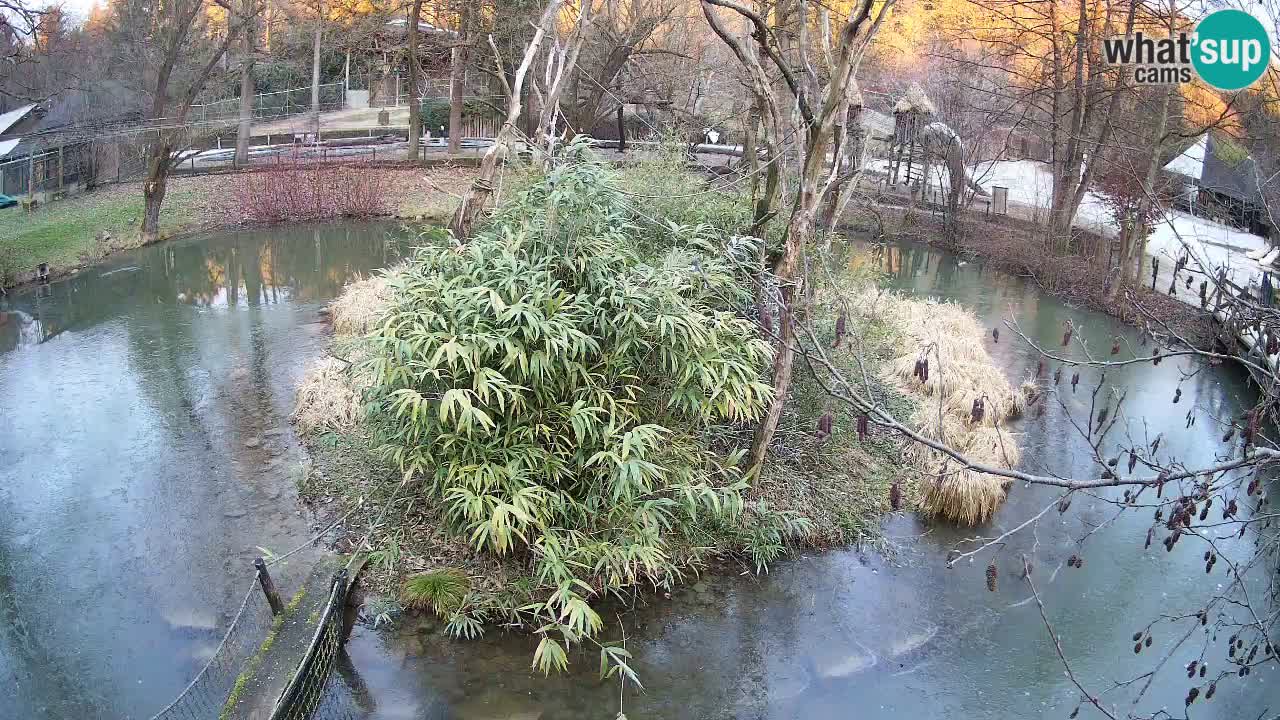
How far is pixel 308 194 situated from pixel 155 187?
3050mm

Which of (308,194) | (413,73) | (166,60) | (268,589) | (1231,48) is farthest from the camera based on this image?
(413,73)

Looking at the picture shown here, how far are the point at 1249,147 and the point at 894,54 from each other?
52.5ft

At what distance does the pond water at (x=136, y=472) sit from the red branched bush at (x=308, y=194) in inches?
153

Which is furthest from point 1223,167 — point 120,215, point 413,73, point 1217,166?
point 120,215

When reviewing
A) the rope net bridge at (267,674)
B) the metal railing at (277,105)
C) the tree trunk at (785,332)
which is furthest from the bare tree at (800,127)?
the metal railing at (277,105)

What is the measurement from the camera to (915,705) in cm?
543

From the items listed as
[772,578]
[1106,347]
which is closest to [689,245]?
[772,578]

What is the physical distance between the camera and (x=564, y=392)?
6.04m

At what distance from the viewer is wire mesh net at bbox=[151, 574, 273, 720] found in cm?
507

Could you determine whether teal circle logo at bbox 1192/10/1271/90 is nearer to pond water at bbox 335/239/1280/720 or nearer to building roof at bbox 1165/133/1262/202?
pond water at bbox 335/239/1280/720

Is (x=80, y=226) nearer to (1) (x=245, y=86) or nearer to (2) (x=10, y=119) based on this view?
(2) (x=10, y=119)

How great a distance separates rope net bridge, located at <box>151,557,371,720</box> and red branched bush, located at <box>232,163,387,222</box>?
12.8 meters

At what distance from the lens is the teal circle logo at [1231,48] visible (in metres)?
7.31

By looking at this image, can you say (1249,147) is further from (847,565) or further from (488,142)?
(488,142)
